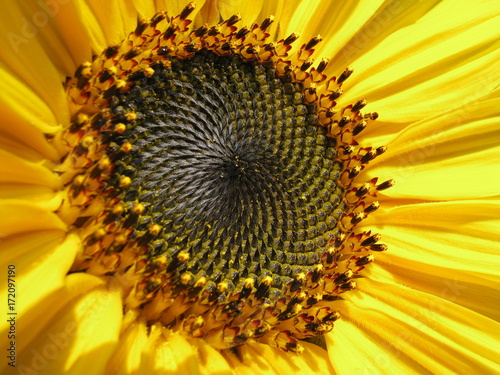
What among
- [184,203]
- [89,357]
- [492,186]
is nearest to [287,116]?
[184,203]

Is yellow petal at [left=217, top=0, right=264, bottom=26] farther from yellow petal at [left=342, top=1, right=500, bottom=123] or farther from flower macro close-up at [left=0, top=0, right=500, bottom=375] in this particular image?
yellow petal at [left=342, top=1, right=500, bottom=123]

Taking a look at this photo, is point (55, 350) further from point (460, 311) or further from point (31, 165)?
point (460, 311)

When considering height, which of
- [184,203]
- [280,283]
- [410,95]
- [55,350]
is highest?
[410,95]

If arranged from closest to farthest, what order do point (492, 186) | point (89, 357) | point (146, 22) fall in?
point (89, 357) < point (146, 22) < point (492, 186)

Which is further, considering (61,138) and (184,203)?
(184,203)

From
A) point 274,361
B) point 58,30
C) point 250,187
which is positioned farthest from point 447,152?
point 58,30

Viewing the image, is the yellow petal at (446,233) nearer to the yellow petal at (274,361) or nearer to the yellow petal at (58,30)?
the yellow petal at (274,361)

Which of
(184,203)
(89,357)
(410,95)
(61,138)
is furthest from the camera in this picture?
(410,95)
